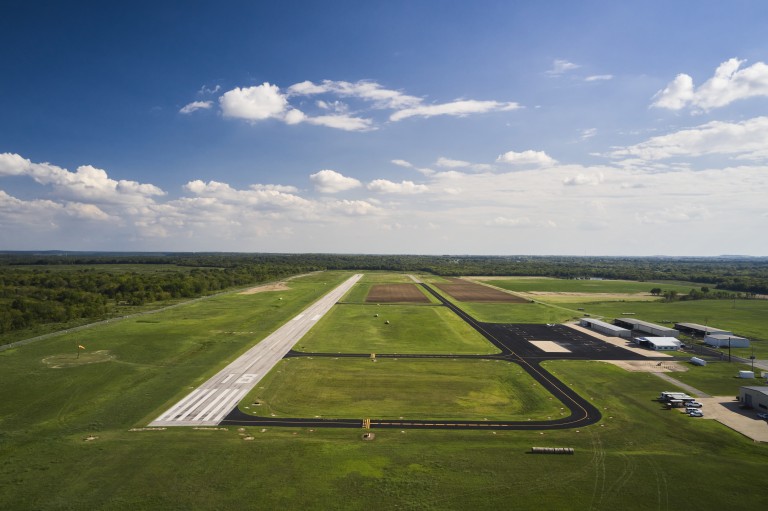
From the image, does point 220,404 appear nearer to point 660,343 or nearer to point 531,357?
point 531,357

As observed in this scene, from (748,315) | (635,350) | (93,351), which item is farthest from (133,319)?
(748,315)

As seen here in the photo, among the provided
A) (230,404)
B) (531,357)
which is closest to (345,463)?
(230,404)

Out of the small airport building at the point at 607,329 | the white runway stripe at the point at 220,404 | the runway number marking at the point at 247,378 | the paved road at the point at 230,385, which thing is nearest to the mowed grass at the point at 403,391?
the runway number marking at the point at 247,378

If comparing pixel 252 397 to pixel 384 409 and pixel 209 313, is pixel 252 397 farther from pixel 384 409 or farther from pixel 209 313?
pixel 209 313

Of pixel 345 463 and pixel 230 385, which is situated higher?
pixel 230 385

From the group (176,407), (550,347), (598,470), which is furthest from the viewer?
(550,347)

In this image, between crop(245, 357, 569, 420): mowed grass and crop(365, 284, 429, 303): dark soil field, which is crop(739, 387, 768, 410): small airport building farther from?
crop(365, 284, 429, 303): dark soil field

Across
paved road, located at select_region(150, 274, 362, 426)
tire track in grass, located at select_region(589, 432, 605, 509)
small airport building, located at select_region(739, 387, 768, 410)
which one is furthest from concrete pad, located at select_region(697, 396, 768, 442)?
paved road, located at select_region(150, 274, 362, 426)
